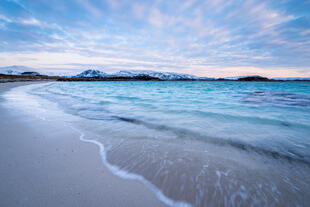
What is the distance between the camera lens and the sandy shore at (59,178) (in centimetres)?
179

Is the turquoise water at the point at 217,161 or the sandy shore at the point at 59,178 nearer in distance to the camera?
the sandy shore at the point at 59,178

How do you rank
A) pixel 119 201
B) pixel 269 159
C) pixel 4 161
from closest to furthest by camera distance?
1. pixel 119 201
2. pixel 4 161
3. pixel 269 159

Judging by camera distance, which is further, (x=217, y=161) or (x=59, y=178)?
(x=217, y=161)

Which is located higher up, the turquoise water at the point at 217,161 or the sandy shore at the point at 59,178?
the sandy shore at the point at 59,178

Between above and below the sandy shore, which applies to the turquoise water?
below

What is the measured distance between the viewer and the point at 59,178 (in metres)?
2.16

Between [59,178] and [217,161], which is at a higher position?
[59,178]

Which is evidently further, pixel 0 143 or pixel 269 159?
pixel 0 143

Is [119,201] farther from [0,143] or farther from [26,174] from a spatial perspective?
[0,143]

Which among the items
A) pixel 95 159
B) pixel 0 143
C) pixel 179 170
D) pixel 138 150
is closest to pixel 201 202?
pixel 179 170

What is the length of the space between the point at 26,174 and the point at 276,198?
11.9 ft

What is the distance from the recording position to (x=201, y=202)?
1884 mm

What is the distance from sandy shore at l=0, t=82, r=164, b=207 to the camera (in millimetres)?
1791

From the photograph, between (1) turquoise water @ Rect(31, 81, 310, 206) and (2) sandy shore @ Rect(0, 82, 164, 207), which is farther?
(1) turquoise water @ Rect(31, 81, 310, 206)
